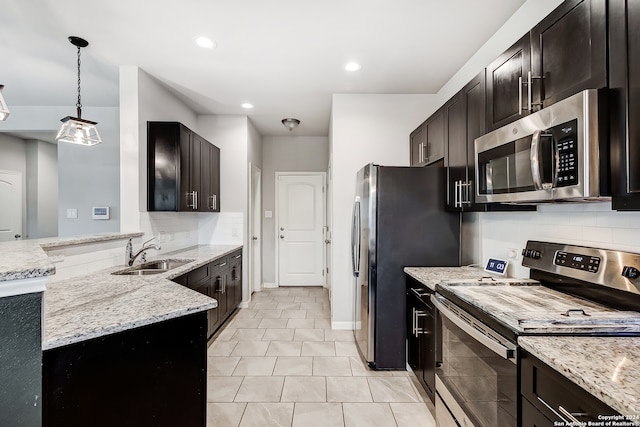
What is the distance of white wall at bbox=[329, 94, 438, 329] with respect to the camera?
11.9 ft

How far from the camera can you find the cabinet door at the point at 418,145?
315 cm

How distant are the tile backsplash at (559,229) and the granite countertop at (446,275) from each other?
0.53 feet

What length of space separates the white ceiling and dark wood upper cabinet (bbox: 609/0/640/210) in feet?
4.03

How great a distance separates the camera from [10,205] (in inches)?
204

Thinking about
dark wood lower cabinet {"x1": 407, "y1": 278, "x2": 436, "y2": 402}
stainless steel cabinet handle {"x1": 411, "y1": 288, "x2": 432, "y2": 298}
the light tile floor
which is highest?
stainless steel cabinet handle {"x1": 411, "y1": 288, "x2": 432, "y2": 298}

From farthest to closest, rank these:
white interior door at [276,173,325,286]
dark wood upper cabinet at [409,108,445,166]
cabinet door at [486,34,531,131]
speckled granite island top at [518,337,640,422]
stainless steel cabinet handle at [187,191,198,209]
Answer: white interior door at [276,173,325,286], stainless steel cabinet handle at [187,191,198,209], dark wood upper cabinet at [409,108,445,166], cabinet door at [486,34,531,131], speckled granite island top at [518,337,640,422]

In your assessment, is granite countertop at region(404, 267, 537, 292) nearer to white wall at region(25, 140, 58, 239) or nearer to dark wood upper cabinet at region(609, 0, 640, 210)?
dark wood upper cabinet at region(609, 0, 640, 210)

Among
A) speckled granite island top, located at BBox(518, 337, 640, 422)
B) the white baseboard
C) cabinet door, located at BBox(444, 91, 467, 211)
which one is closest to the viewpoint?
speckled granite island top, located at BBox(518, 337, 640, 422)

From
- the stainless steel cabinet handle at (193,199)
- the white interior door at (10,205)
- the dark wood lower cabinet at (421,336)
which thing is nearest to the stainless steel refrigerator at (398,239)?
the dark wood lower cabinet at (421,336)

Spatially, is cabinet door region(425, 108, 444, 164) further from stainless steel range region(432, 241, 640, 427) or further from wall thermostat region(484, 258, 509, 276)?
stainless steel range region(432, 241, 640, 427)

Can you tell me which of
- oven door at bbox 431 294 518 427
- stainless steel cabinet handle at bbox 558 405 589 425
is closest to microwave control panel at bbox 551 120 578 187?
oven door at bbox 431 294 518 427

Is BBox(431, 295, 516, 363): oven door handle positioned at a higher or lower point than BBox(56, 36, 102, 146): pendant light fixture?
lower

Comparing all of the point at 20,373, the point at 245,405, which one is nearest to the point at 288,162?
the point at 245,405

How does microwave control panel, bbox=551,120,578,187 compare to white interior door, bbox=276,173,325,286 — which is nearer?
microwave control panel, bbox=551,120,578,187
